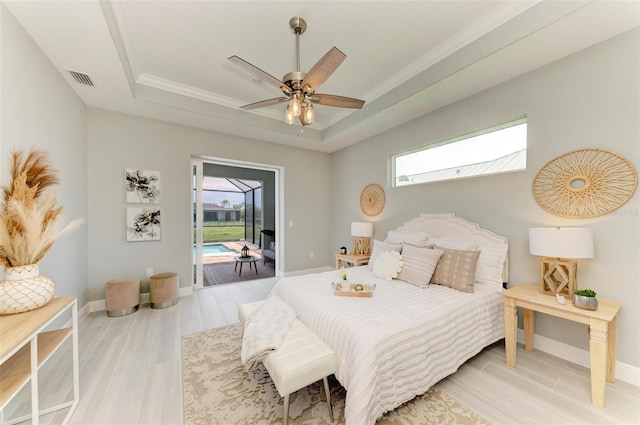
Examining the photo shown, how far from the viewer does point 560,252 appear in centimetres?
187

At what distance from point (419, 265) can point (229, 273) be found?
419 cm

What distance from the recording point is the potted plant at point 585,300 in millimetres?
1724

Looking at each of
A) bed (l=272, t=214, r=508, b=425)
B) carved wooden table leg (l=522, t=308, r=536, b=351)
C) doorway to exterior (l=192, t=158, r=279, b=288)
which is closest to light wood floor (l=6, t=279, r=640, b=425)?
carved wooden table leg (l=522, t=308, r=536, b=351)

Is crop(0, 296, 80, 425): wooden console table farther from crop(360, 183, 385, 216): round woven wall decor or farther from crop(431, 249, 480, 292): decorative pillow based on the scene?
crop(360, 183, 385, 216): round woven wall decor

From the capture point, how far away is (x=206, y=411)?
1.58 meters

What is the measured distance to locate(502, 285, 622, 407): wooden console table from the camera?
5.29ft

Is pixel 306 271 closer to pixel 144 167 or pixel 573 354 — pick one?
pixel 144 167

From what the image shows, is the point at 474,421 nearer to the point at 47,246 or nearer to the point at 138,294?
the point at 47,246

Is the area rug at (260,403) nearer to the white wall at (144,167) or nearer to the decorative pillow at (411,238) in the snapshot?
the decorative pillow at (411,238)

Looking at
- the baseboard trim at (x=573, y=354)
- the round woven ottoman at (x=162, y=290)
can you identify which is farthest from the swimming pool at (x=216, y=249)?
the baseboard trim at (x=573, y=354)

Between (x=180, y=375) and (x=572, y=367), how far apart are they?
3.31 metres

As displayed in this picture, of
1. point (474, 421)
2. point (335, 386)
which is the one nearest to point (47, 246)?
point (335, 386)

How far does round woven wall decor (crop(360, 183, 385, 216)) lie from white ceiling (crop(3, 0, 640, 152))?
4.31 ft

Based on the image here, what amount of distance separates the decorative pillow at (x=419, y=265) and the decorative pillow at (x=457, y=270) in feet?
0.24
